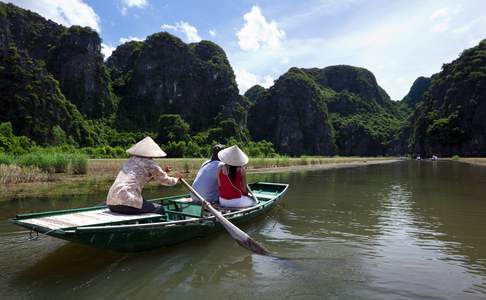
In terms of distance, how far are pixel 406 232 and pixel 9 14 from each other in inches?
3137

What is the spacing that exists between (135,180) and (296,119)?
116467 mm

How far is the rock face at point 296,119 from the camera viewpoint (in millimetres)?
120062

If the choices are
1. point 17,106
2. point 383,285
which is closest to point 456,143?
point 17,106

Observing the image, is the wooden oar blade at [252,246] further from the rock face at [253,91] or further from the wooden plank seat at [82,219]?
the rock face at [253,91]

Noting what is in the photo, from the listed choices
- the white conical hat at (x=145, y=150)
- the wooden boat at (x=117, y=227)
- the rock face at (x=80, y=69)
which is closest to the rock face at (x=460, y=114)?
the rock face at (x=80, y=69)

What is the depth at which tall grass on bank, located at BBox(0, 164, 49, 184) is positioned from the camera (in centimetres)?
1564

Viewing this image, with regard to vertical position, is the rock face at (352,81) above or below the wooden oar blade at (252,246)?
above

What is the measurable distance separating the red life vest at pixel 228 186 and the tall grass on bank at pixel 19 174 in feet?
37.0

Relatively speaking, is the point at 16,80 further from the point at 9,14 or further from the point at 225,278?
the point at 225,278

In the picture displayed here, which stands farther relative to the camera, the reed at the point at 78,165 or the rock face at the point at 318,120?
the rock face at the point at 318,120

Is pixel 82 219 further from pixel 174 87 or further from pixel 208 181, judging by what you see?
pixel 174 87

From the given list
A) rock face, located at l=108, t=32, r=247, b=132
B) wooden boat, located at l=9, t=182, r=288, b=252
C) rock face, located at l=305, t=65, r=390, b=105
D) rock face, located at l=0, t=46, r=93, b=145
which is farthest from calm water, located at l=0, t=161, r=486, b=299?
rock face, located at l=305, t=65, r=390, b=105

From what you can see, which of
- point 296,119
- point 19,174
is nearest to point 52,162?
point 19,174

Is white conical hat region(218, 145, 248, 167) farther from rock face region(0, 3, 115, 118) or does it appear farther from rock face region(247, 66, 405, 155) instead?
rock face region(247, 66, 405, 155)
